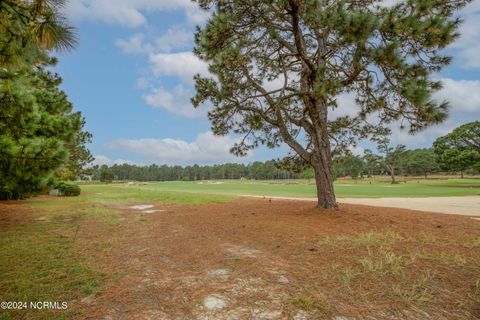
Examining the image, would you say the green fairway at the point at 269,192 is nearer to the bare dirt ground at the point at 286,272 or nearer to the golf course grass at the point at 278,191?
the golf course grass at the point at 278,191

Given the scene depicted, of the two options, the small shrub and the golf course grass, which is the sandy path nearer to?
the golf course grass

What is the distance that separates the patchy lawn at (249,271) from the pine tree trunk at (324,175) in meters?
1.91

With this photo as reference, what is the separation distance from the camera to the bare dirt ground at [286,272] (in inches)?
108

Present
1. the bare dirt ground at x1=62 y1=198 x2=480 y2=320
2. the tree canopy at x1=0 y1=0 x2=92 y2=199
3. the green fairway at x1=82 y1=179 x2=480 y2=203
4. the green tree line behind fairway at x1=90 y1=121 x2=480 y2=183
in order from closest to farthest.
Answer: the bare dirt ground at x1=62 y1=198 x2=480 y2=320 < the tree canopy at x1=0 y1=0 x2=92 y2=199 < the green fairway at x1=82 y1=179 x2=480 y2=203 < the green tree line behind fairway at x1=90 y1=121 x2=480 y2=183

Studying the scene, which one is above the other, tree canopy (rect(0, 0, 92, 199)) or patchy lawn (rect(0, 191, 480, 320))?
tree canopy (rect(0, 0, 92, 199))

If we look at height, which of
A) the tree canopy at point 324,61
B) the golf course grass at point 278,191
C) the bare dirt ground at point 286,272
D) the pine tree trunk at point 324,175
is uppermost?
the tree canopy at point 324,61

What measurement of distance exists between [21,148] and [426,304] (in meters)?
5.67

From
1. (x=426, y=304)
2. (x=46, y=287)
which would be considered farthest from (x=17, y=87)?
(x=426, y=304)

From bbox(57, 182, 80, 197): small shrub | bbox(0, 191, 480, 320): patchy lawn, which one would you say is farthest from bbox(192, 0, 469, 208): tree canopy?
bbox(57, 182, 80, 197): small shrub

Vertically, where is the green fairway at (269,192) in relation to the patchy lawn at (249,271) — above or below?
below

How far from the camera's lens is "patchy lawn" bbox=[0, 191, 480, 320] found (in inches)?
109

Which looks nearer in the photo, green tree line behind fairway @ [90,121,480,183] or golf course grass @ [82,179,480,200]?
golf course grass @ [82,179,480,200]

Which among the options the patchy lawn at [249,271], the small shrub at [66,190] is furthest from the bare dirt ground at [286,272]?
the small shrub at [66,190]

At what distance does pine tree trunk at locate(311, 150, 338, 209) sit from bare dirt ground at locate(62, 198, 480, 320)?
2014 mm
